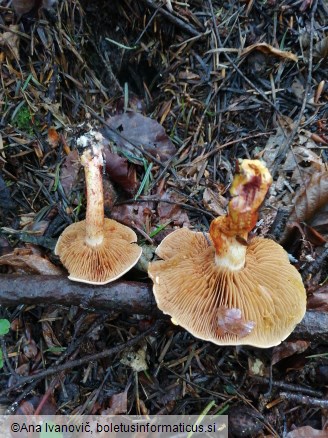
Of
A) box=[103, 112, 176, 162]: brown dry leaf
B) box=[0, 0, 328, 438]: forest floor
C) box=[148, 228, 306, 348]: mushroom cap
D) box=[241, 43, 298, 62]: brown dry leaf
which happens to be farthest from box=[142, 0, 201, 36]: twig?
box=[148, 228, 306, 348]: mushroom cap

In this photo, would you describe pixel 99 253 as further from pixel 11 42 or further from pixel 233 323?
pixel 11 42

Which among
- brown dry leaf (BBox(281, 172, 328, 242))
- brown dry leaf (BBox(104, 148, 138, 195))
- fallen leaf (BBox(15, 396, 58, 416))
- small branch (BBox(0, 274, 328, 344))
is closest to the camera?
small branch (BBox(0, 274, 328, 344))

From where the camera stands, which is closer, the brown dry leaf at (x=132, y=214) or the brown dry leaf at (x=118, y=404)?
the brown dry leaf at (x=118, y=404)

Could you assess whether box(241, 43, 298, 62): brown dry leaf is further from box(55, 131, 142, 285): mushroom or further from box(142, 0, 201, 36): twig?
box(55, 131, 142, 285): mushroom

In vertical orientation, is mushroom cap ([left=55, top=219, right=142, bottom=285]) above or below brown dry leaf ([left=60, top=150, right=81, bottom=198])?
below

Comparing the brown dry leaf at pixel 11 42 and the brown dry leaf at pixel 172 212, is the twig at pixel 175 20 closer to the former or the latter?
the brown dry leaf at pixel 11 42

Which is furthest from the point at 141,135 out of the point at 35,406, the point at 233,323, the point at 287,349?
the point at 35,406

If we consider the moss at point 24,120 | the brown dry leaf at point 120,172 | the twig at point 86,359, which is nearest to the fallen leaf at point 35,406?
the twig at point 86,359
